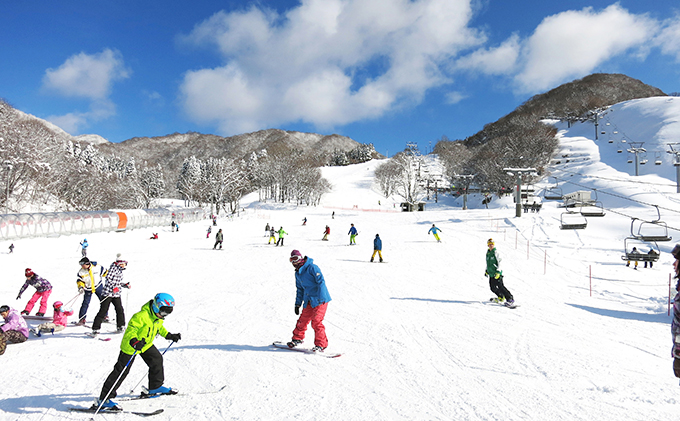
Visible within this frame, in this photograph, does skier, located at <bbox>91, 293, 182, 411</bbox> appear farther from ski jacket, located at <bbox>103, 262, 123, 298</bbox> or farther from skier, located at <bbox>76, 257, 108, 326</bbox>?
skier, located at <bbox>76, 257, 108, 326</bbox>

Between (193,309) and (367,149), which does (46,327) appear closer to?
(193,309)

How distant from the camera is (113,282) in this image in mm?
7055

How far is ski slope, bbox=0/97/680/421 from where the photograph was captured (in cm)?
438

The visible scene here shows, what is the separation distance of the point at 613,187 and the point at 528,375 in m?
47.0

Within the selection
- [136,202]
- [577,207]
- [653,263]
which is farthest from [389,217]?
[136,202]

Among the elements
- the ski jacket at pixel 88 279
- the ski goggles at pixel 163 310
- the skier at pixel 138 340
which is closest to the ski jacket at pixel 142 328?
the skier at pixel 138 340

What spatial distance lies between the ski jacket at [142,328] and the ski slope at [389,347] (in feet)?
2.65

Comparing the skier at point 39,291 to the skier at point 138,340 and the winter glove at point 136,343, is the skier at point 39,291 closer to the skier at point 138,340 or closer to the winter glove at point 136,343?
the skier at point 138,340

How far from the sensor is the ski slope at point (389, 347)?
14.4ft

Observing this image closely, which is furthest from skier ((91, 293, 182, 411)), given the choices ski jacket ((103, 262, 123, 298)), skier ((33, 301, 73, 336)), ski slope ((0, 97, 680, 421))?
skier ((33, 301, 73, 336))

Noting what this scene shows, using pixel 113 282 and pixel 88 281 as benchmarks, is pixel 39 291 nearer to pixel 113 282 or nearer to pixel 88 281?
pixel 88 281

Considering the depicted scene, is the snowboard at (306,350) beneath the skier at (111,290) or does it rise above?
beneath

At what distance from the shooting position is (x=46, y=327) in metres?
7.31

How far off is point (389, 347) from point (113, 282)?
5.58 meters
